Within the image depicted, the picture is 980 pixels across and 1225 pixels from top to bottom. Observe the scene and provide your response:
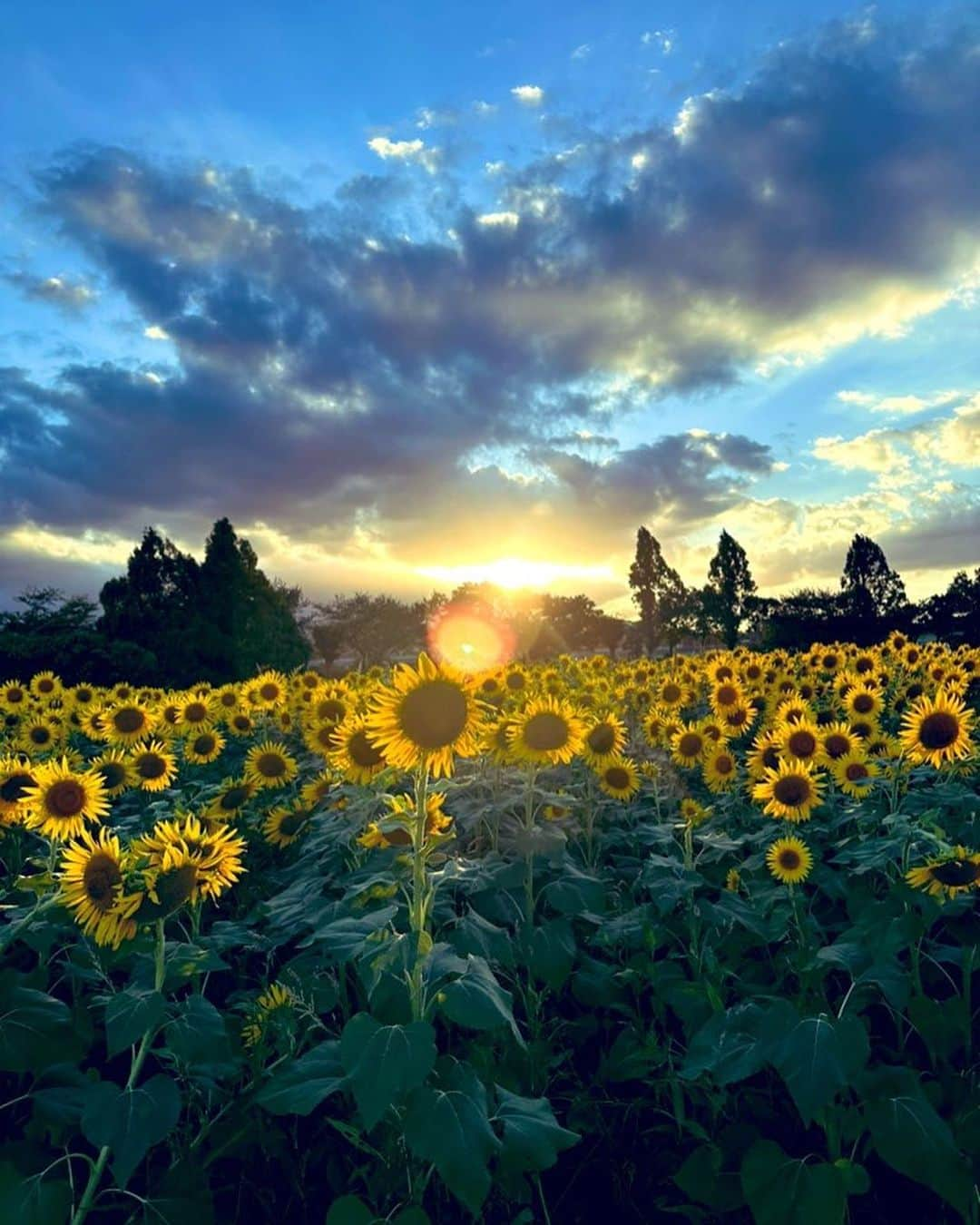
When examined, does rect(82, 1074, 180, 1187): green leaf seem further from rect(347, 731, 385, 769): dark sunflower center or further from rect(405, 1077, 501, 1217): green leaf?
rect(347, 731, 385, 769): dark sunflower center

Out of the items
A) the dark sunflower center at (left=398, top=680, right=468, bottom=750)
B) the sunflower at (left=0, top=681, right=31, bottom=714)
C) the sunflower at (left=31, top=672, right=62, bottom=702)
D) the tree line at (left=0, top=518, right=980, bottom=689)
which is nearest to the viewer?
the dark sunflower center at (left=398, top=680, right=468, bottom=750)

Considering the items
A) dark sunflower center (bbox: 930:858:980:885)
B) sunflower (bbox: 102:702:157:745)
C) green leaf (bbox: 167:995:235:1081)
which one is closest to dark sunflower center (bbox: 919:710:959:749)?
dark sunflower center (bbox: 930:858:980:885)

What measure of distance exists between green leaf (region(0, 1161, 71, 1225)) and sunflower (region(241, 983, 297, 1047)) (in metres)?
0.96

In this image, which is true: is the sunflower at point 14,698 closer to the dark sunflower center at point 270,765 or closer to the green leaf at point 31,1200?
the dark sunflower center at point 270,765

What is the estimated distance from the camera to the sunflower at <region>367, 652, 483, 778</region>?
351 cm

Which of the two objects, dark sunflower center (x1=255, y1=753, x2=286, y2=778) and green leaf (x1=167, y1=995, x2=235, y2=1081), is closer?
green leaf (x1=167, y1=995, x2=235, y2=1081)

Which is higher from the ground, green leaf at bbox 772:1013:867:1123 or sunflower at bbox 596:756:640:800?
sunflower at bbox 596:756:640:800

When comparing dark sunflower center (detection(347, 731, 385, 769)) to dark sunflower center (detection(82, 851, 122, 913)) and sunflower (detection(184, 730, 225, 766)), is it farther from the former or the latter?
sunflower (detection(184, 730, 225, 766))

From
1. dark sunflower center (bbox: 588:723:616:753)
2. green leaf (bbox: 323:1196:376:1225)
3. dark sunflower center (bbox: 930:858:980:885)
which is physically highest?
dark sunflower center (bbox: 588:723:616:753)

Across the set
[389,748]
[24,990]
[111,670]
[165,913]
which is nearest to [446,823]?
[389,748]

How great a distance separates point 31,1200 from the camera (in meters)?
2.71

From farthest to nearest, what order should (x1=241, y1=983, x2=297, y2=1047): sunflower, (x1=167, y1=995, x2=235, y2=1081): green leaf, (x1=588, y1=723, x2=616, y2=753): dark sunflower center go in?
(x1=588, y1=723, x2=616, y2=753): dark sunflower center, (x1=241, y1=983, x2=297, y2=1047): sunflower, (x1=167, y1=995, x2=235, y2=1081): green leaf

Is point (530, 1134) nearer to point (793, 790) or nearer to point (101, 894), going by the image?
point (101, 894)

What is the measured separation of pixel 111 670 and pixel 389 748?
24.3 meters
